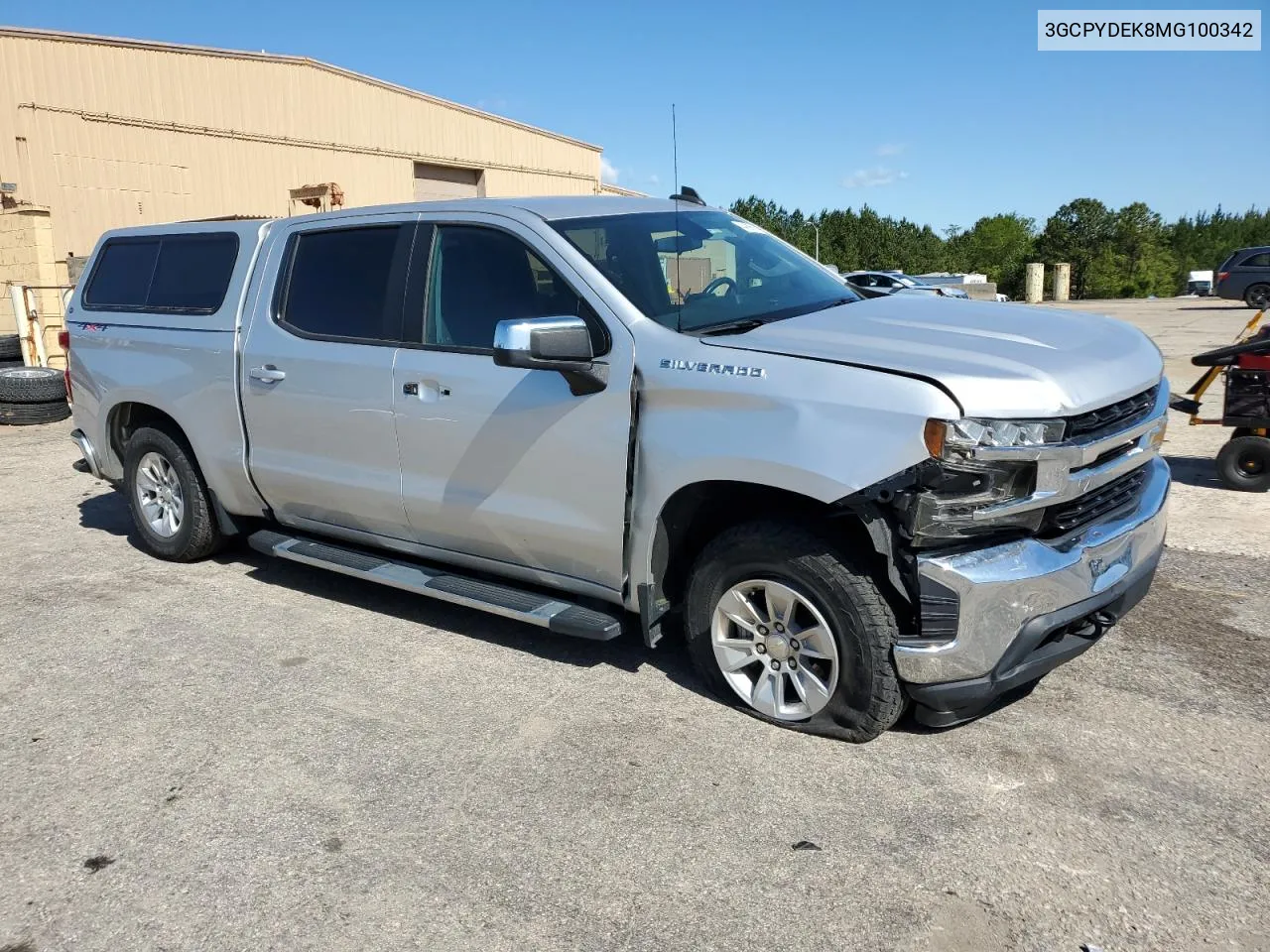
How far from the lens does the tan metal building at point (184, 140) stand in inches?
778

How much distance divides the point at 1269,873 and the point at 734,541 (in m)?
1.90

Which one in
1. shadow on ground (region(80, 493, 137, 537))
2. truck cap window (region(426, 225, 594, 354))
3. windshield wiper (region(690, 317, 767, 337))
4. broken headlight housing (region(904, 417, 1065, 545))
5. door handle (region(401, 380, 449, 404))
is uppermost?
truck cap window (region(426, 225, 594, 354))

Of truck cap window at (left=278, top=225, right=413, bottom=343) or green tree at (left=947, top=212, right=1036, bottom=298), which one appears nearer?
truck cap window at (left=278, top=225, right=413, bottom=343)

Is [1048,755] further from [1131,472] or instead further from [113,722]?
[113,722]

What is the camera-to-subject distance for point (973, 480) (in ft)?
10.6

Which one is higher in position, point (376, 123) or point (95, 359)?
point (376, 123)

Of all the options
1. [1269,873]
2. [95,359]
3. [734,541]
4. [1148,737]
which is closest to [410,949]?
[734,541]

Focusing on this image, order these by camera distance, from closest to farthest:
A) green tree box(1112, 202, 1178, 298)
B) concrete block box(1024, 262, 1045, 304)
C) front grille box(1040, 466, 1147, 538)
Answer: front grille box(1040, 466, 1147, 538) → concrete block box(1024, 262, 1045, 304) → green tree box(1112, 202, 1178, 298)

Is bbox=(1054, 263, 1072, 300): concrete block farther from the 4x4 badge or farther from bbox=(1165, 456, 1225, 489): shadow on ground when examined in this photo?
the 4x4 badge

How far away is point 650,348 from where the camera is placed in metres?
3.87

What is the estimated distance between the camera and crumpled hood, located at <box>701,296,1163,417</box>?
3.24 m

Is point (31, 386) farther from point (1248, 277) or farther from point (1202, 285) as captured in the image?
point (1202, 285)

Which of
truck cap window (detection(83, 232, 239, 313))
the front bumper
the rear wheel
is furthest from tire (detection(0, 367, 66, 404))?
the rear wheel

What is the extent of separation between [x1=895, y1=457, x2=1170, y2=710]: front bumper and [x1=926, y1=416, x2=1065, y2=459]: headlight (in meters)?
0.35
